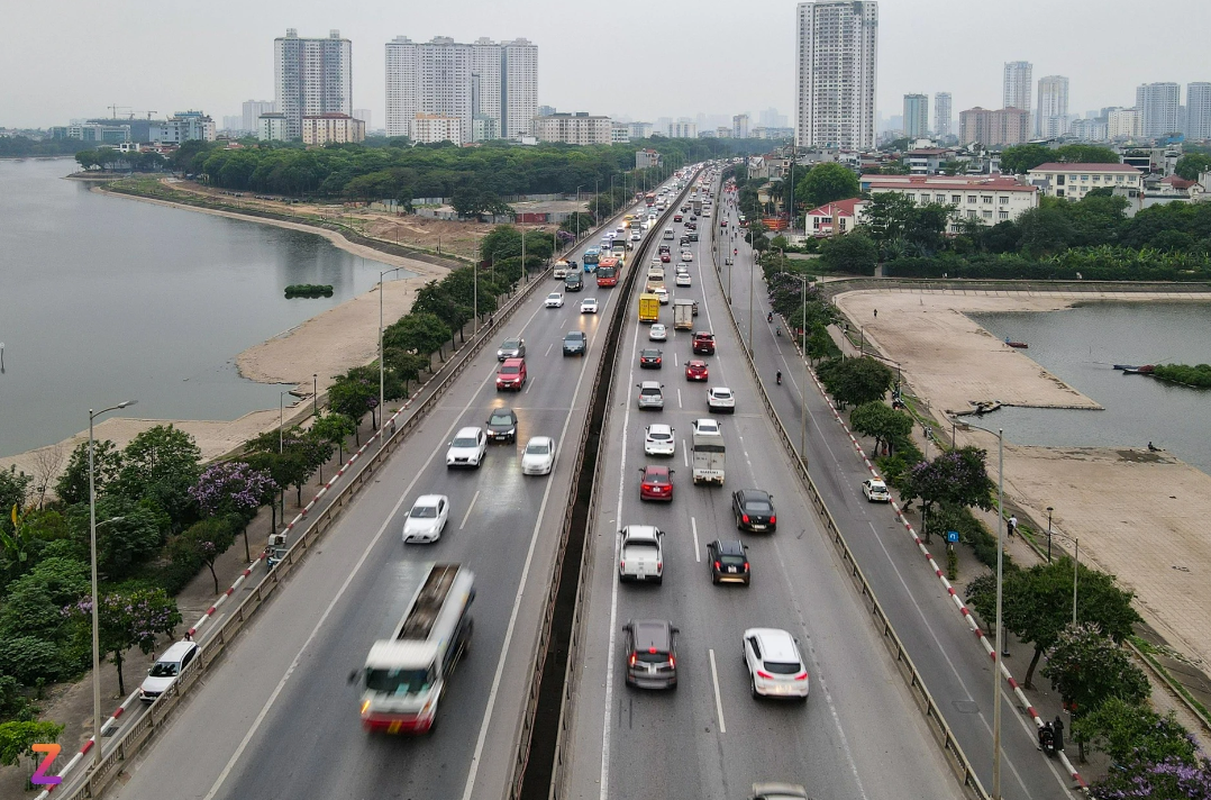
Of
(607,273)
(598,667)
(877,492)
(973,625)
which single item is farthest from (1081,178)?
(598,667)

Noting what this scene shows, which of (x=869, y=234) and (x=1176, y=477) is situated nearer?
(x=1176, y=477)

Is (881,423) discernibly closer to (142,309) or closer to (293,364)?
(293,364)

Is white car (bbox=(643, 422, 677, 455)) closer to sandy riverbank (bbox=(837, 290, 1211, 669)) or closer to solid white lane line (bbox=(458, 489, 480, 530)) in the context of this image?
solid white lane line (bbox=(458, 489, 480, 530))

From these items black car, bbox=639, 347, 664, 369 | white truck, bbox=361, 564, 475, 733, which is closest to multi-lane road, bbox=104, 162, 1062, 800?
white truck, bbox=361, 564, 475, 733

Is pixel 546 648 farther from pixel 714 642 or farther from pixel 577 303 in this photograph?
pixel 577 303

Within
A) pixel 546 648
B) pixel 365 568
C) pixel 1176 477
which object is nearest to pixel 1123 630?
pixel 546 648

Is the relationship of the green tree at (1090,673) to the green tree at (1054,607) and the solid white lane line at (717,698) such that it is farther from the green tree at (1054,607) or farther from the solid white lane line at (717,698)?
the solid white lane line at (717,698)
